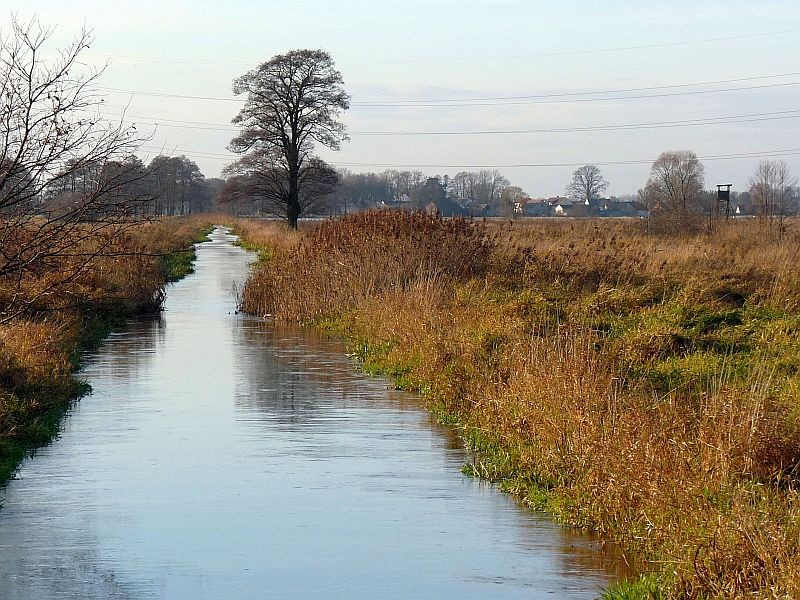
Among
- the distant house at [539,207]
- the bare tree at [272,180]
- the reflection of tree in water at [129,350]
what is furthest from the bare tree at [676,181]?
the distant house at [539,207]

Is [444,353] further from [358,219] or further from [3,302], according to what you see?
[358,219]

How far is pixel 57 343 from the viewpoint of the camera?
17.6 m

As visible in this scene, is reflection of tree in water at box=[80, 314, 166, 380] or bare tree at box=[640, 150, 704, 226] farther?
bare tree at box=[640, 150, 704, 226]

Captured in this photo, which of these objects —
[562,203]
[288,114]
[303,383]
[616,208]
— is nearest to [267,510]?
[303,383]

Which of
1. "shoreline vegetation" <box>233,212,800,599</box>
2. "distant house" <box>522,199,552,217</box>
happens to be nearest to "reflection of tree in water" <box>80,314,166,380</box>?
"shoreline vegetation" <box>233,212,800,599</box>

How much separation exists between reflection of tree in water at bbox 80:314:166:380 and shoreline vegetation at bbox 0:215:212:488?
0.26 metres

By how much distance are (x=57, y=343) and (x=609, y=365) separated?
8.70 m

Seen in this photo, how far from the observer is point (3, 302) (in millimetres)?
19016

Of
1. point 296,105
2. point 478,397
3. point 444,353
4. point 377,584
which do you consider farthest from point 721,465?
point 296,105

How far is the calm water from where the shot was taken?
299 inches

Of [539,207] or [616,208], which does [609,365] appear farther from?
[539,207]

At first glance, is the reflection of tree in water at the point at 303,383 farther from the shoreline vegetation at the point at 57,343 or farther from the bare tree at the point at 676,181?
the bare tree at the point at 676,181

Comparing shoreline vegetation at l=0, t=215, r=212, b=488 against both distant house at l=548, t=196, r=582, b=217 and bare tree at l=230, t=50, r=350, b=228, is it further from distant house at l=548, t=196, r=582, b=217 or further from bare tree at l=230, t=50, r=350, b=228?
distant house at l=548, t=196, r=582, b=217

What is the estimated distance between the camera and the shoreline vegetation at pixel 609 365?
7383 millimetres
